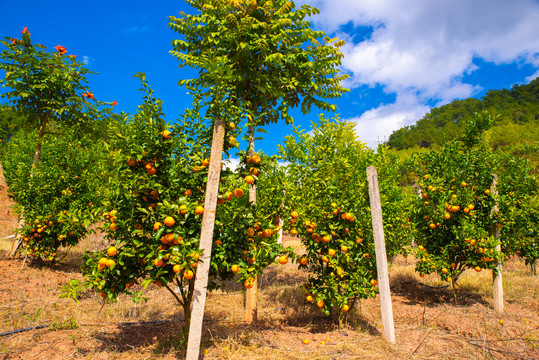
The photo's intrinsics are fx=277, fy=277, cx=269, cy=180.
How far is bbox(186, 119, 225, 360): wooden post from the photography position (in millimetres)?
2844

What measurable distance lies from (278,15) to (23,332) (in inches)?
254

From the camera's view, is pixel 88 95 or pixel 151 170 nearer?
pixel 151 170

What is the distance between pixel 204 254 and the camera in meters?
2.89

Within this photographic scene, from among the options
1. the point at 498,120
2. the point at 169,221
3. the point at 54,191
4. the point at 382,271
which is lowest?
the point at 382,271

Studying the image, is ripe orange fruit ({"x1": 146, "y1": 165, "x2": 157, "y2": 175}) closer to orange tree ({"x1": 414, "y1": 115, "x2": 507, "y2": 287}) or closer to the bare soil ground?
the bare soil ground

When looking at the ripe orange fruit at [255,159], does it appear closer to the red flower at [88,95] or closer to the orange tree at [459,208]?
the orange tree at [459,208]

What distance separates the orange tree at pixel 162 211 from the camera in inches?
114

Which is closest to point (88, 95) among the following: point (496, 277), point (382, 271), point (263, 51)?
point (263, 51)

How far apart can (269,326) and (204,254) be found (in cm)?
270

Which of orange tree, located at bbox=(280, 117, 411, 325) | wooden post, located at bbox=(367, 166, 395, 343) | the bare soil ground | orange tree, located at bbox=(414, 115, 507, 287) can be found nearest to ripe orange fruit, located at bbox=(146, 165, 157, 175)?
orange tree, located at bbox=(280, 117, 411, 325)

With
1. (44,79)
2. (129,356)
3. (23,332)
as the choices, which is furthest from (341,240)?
(44,79)

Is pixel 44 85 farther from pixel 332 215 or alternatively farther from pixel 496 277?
Result: pixel 496 277

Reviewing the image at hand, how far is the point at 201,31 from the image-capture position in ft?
16.9

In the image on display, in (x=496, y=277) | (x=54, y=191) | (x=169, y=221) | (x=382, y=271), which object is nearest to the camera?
(x=169, y=221)
